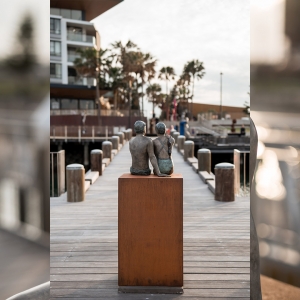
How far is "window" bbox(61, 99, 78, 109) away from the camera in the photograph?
51094 millimetres

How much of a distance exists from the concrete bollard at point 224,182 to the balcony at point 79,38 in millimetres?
46691

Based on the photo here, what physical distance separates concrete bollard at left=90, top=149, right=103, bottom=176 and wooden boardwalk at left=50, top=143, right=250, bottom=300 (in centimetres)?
291

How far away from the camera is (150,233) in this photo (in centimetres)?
417

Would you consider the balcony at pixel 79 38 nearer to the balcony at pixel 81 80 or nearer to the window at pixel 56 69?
the window at pixel 56 69

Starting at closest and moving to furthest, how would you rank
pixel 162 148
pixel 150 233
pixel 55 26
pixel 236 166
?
pixel 150 233 < pixel 162 148 < pixel 236 166 < pixel 55 26

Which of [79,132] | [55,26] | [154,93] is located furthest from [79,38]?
[154,93]

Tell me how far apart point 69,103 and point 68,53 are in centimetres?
693

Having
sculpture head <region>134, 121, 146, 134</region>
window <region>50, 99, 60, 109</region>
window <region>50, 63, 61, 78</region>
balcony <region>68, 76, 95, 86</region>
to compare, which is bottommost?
sculpture head <region>134, 121, 146, 134</region>

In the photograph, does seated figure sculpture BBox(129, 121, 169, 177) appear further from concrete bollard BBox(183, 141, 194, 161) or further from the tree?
the tree

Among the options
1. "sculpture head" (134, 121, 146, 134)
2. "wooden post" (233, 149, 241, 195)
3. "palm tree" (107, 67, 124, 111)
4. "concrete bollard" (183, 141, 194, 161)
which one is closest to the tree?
"palm tree" (107, 67, 124, 111)

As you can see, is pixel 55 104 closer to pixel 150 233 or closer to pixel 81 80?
pixel 81 80

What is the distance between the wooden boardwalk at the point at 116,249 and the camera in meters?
4.26

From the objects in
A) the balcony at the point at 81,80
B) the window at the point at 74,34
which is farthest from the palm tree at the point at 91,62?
the window at the point at 74,34

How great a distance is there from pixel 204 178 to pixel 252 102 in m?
8.90
